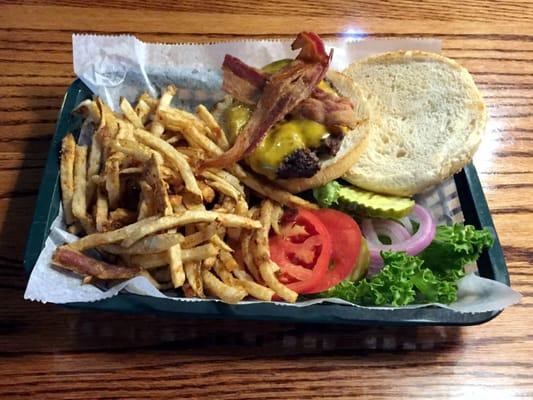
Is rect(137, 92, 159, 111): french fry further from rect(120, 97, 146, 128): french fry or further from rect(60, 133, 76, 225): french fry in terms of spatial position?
rect(60, 133, 76, 225): french fry

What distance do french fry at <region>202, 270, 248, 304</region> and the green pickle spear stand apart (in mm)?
417

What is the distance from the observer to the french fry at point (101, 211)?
1.65 meters

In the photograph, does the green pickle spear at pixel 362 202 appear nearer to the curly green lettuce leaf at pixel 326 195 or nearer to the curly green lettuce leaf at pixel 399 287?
the curly green lettuce leaf at pixel 326 195

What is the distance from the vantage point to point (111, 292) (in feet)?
5.02

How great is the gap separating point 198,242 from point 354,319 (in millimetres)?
411

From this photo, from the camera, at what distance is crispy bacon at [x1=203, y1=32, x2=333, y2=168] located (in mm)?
1767

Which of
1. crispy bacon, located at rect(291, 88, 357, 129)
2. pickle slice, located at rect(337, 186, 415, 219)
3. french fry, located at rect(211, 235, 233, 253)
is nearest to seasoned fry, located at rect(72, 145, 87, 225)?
french fry, located at rect(211, 235, 233, 253)

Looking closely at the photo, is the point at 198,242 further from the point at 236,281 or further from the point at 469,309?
the point at 469,309

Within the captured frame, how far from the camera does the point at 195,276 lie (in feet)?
5.28

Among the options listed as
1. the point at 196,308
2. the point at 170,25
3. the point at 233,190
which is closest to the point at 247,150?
the point at 233,190

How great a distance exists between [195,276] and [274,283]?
7.4 inches

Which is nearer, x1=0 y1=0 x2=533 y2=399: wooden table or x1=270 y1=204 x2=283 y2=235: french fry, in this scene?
x1=0 y1=0 x2=533 y2=399: wooden table

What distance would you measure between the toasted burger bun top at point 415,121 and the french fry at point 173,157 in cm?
51

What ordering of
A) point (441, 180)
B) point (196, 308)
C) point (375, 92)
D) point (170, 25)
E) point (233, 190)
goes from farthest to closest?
point (170, 25)
point (375, 92)
point (441, 180)
point (233, 190)
point (196, 308)
